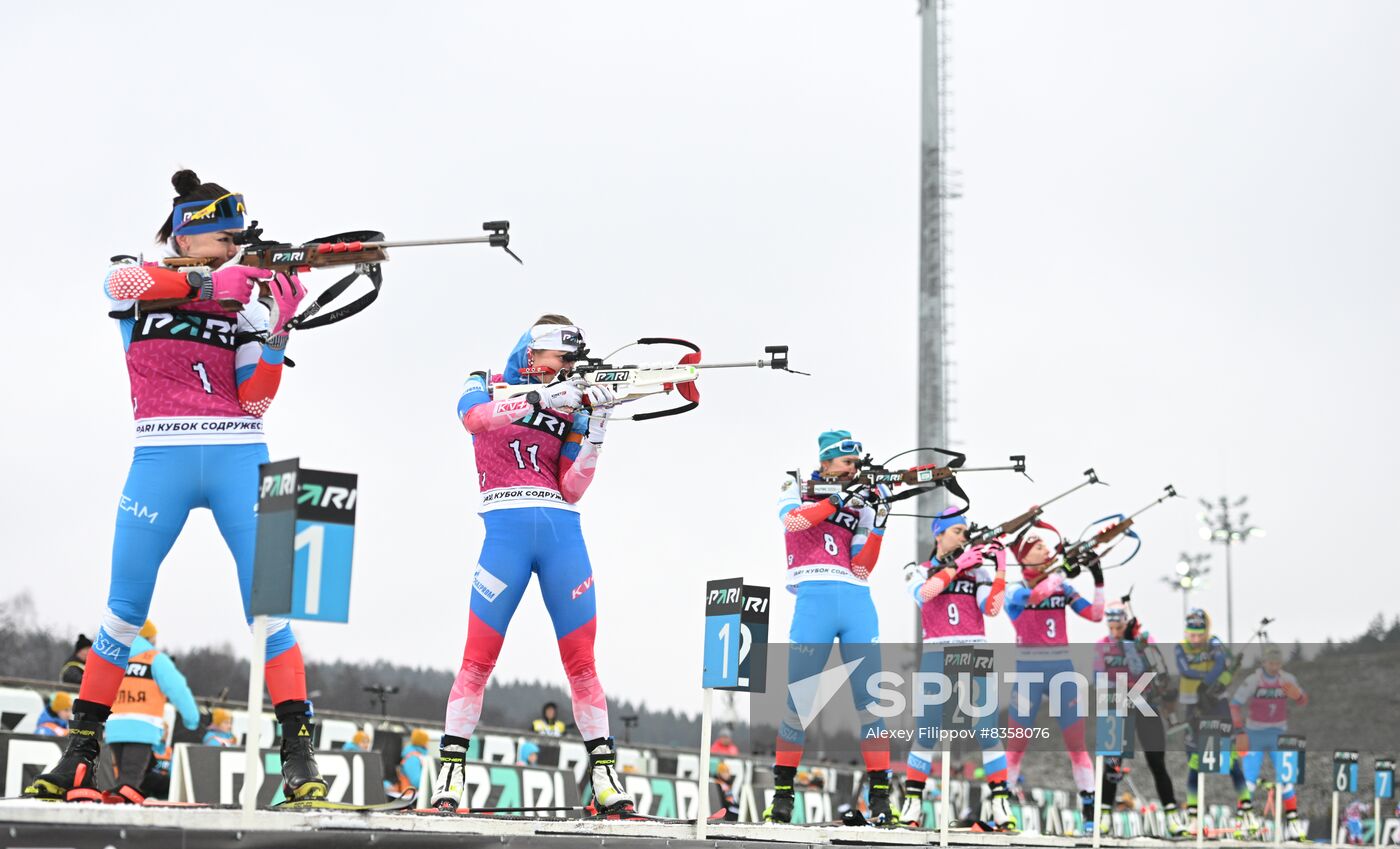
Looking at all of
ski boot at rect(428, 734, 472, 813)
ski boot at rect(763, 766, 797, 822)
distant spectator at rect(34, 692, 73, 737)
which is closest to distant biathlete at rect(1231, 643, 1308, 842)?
ski boot at rect(763, 766, 797, 822)

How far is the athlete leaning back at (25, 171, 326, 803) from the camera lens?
21.4 feet

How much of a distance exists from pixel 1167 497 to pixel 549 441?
9.33 meters

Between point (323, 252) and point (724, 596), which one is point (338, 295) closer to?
point (323, 252)

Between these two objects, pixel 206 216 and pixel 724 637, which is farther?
pixel 724 637

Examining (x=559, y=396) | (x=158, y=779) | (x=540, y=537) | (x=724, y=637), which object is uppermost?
(x=559, y=396)

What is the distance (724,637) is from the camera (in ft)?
26.1

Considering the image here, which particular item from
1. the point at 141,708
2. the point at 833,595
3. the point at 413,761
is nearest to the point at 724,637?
the point at 833,595

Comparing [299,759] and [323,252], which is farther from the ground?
[323,252]

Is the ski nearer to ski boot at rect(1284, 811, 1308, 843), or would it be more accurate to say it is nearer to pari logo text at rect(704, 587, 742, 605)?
pari logo text at rect(704, 587, 742, 605)

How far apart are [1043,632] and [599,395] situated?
7.95 m

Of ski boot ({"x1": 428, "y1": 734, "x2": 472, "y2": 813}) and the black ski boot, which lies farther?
ski boot ({"x1": 428, "y1": 734, "x2": 472, "y2": 813})

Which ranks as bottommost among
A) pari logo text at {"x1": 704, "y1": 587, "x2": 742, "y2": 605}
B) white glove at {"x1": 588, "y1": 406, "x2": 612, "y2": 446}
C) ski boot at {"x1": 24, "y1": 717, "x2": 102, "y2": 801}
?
ski boot at {"x1": 24, "y1": 717, "x2": 102, "y2": 801}

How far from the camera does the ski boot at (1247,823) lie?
715 inches

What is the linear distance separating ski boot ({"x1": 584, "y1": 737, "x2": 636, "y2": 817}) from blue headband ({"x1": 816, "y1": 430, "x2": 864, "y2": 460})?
362 cm
